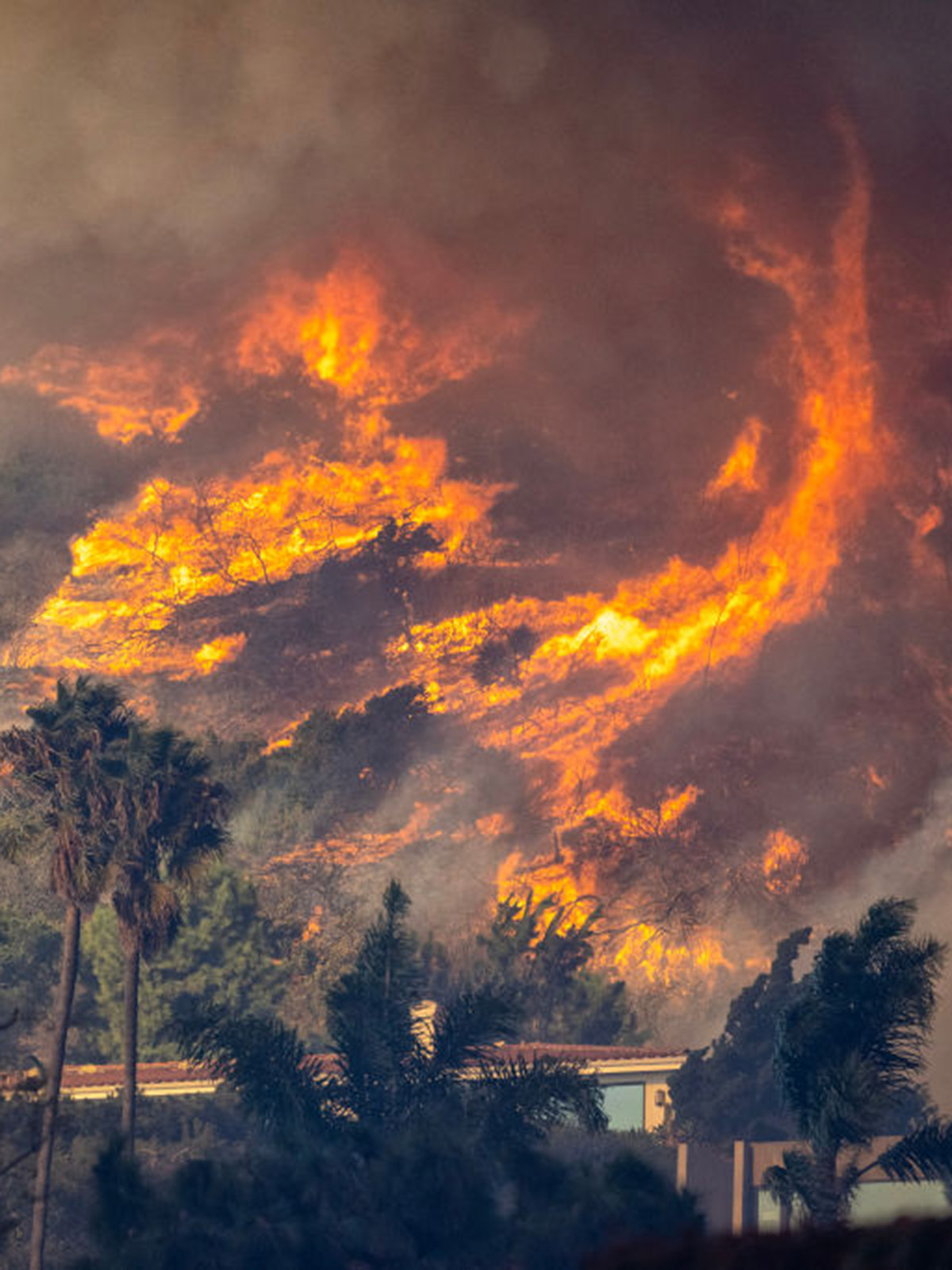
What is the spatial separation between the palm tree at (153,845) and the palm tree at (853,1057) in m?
19.8

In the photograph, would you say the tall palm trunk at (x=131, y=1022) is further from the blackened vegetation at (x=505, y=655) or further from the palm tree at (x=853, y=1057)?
the blackened vegetation at (x=505, y=655)

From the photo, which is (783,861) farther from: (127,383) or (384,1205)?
(384,1205)

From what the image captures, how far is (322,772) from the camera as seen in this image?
140 meters

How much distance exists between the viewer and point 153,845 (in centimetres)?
5172

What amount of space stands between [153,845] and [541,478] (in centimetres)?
10991

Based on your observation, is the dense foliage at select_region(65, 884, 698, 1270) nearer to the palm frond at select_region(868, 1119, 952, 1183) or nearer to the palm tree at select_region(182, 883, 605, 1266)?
the palm tree at select_region(182, 883, 605, 1266)

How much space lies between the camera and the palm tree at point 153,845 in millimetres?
51219

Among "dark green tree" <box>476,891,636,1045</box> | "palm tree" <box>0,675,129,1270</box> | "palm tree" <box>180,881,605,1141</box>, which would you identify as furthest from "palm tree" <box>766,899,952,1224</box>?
"dark green tree" <box>476,891,636,1045</box>

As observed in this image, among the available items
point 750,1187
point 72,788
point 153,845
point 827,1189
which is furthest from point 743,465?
point 827,1189

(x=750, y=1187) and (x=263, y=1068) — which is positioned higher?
(x=263, y=1068)

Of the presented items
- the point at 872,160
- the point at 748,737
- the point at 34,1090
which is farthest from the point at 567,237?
the point at 34,1090

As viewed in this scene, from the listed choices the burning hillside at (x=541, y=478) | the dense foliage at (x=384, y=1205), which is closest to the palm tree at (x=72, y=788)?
the dense foliage at (x=384, y=1205)

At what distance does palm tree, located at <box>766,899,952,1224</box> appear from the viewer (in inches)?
1394

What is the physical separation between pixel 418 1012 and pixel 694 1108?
10.8m
